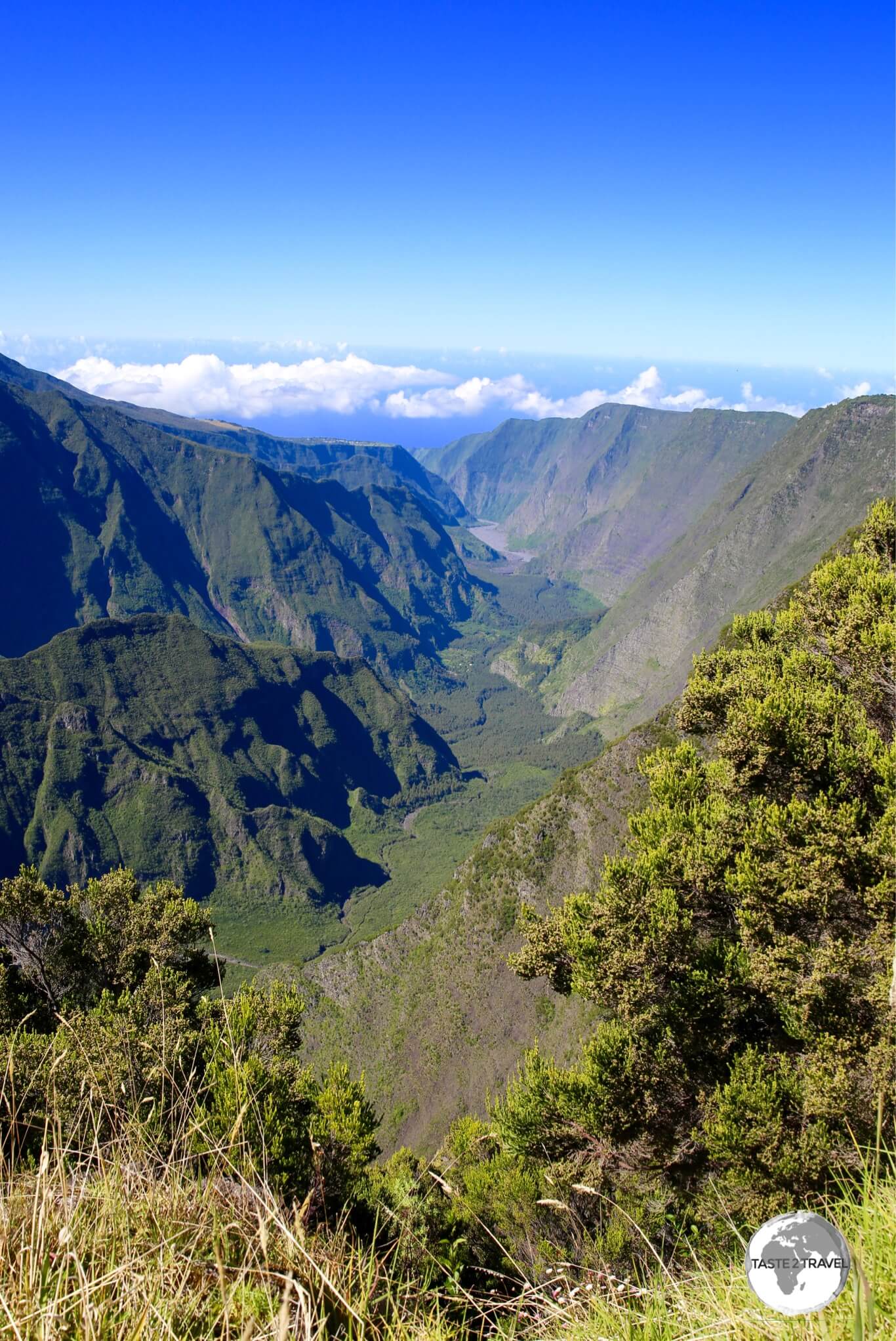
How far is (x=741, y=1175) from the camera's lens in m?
12.2

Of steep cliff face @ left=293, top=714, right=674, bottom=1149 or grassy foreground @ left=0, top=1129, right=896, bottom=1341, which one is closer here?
grassy foreground @ left=0, top=1129, right=896, bottom=1341

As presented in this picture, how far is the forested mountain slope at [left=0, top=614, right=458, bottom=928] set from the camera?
103000mm

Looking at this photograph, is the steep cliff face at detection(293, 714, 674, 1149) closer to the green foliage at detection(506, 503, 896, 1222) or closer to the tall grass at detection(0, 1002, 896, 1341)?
the green foliage at detection(506, 503, 896, 1222)

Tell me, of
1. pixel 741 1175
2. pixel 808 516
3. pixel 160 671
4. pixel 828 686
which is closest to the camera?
pixel 741 1175

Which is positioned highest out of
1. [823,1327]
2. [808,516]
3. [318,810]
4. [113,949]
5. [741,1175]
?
[808,516]

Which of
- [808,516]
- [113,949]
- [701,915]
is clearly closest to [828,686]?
[701,915]

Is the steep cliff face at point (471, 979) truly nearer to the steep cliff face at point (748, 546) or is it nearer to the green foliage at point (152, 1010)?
the green foliage at point (152, 1010)

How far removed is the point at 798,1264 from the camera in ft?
10.2

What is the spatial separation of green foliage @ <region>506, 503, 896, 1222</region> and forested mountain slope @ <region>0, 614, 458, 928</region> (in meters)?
89.5

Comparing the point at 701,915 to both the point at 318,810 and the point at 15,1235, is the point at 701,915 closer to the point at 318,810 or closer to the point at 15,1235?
the point at 15,1235

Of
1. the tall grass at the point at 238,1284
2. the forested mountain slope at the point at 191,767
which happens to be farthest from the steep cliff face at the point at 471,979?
the forested mountain slope at the point at 191,767

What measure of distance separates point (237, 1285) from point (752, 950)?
43.1 ft

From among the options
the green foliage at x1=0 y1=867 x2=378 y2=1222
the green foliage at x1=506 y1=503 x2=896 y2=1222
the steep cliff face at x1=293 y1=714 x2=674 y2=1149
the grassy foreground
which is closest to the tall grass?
the grassy foreground

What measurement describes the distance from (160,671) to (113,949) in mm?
114443
